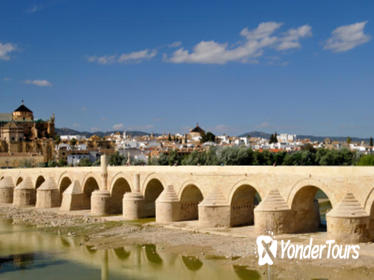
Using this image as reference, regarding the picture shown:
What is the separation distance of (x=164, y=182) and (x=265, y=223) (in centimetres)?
826

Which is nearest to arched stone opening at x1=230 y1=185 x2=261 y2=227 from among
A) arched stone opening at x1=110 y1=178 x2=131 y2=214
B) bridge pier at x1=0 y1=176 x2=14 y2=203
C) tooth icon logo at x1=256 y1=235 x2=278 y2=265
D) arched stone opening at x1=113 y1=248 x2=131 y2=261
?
tooth icon logo at x1=256 y1=235 x2=278 y2=265

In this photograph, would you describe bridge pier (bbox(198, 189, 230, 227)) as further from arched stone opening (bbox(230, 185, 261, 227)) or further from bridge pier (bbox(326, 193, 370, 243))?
bridge pier (bbox(326, 193, 370, 243))

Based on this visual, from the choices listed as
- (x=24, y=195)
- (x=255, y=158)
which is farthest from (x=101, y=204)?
(x=255, y=158)

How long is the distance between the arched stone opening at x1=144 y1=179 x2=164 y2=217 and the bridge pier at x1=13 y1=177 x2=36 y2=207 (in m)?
14.4

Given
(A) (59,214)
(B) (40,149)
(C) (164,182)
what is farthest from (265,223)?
(B) (40,149)

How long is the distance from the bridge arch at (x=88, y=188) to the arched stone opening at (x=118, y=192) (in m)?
2.61

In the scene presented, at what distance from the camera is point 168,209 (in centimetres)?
2430

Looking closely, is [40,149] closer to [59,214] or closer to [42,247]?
[59,214]

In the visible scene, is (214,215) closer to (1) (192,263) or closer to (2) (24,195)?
(1) (192,263)

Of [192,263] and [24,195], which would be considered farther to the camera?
[24,195]

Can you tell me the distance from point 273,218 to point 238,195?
143 inches

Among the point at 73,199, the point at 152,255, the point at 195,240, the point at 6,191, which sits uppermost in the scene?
the point at 6,191

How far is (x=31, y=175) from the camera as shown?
4053 cm

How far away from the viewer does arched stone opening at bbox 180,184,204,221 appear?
24.9 metres
